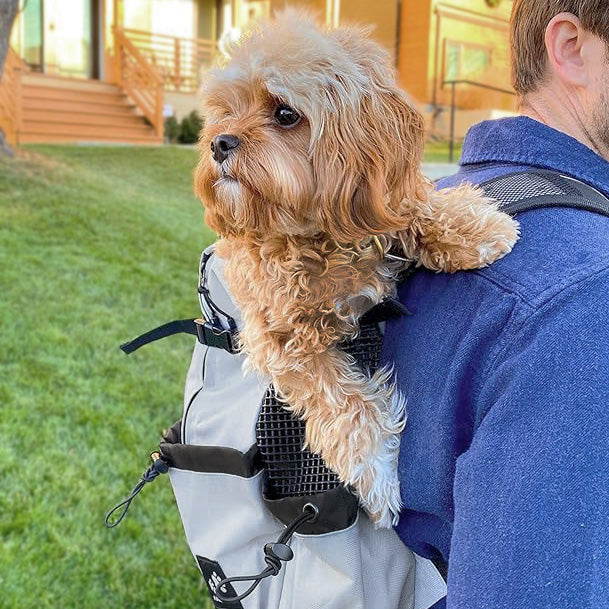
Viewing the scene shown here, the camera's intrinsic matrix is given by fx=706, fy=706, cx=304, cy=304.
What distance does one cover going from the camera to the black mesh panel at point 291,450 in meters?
1.67

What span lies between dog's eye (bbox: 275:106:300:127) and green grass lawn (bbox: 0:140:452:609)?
112 inches

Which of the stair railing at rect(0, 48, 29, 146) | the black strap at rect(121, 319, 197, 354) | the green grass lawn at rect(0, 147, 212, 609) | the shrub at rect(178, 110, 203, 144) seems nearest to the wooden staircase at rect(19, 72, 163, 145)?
the stair railing at rect(0, 48, 29, 146)

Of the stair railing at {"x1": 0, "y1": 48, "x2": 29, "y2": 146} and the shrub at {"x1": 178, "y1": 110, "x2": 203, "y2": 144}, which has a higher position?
the stair railing at {"x1": 0, "y1": 48, "x2": 29, "y2": 146}

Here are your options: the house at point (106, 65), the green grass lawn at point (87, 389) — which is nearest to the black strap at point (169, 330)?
the green grass lawn at point (87, 389)

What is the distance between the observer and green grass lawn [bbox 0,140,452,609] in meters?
3.72

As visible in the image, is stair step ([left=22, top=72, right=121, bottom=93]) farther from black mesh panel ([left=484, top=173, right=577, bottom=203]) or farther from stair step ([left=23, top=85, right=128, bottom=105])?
black mesh panel ([left=484, top=173, right=577, bottom=203])

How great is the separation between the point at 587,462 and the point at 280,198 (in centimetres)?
88

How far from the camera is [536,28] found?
1.86 meters

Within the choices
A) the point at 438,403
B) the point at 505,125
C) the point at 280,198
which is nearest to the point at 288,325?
the point at 280,198

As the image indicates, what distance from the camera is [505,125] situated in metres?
1.71

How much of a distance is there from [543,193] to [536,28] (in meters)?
0.66

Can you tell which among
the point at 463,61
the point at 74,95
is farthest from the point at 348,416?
the point at 463,61

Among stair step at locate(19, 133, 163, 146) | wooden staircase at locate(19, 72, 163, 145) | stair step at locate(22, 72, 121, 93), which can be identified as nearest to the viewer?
stair step at locate(19, 133, 163, 146)

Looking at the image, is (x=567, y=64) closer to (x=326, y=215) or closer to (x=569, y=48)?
(x=569, y=48)
